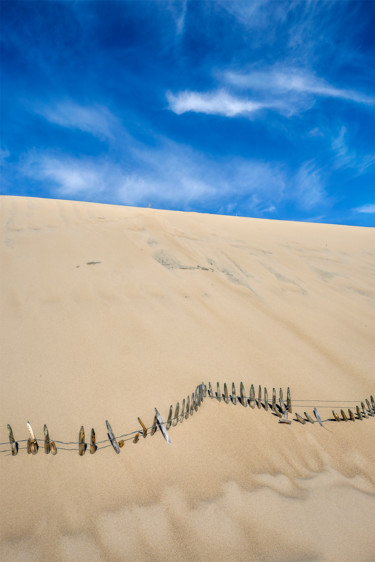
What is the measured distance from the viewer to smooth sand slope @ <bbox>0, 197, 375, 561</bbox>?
5.55ft

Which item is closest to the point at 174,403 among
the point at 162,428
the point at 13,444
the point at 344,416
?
the point at 162,428

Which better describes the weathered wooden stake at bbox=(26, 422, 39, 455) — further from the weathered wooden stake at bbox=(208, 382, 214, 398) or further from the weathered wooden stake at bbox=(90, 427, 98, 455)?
the weathered wooden stake at bbox=(208, 382, 214, 398)

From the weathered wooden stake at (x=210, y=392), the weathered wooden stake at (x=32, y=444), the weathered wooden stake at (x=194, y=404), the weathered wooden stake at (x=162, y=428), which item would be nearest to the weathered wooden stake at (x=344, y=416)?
the weathered wooden stake at (x=210, y=392)

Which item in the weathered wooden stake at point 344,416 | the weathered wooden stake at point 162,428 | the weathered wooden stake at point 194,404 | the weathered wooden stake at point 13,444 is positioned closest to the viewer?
the weathered wooden stake at point 13,444

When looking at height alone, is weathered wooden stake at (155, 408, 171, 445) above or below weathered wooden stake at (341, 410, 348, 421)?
above

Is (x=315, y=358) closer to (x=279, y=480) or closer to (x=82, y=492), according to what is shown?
(x=279, y=480)

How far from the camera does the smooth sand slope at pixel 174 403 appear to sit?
1.69m

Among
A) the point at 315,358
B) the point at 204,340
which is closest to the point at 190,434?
the point at 204,340

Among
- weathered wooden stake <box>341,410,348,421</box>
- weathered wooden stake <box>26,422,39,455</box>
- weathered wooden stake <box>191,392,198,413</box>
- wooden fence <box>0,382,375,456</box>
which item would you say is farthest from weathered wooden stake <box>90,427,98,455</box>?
weathered wooden stake <box>341,410,348,421</box>

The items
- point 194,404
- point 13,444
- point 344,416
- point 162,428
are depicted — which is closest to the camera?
point 13,444

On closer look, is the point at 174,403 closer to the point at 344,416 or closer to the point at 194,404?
the point at 194,404

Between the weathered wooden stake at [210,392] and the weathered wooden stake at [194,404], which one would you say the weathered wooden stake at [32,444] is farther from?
the weathered wooden stake at [210,392]

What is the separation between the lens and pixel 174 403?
104 inches

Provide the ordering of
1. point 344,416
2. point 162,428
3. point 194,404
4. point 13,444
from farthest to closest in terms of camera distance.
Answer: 1. point 344,416
2. point 194,404
3. point 162,428
4. point 13,444
